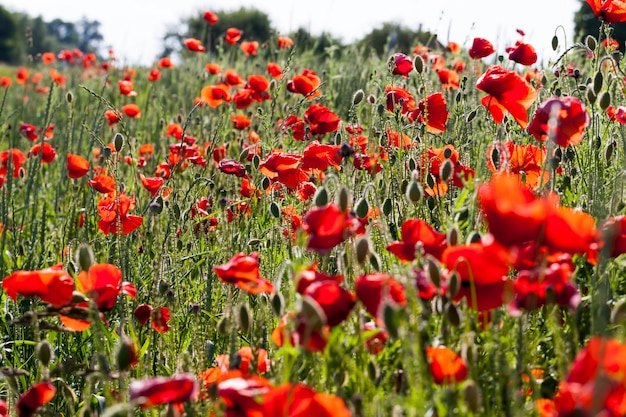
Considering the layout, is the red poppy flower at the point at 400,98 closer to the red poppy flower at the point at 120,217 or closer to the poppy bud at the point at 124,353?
the red poppy flower at the point at 120,217

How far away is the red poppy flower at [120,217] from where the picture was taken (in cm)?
224

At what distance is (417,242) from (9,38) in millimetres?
50709

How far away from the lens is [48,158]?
3.53 m

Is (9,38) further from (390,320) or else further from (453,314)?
(390,320)

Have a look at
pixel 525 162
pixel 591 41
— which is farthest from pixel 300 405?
pixel 591 41

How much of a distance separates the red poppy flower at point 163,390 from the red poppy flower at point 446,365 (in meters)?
0.37

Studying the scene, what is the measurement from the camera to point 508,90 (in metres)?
1.96

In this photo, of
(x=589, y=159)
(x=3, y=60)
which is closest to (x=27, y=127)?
(x=589, y=159)

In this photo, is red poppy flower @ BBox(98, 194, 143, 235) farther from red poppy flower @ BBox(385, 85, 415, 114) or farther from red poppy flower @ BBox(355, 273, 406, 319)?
red poppy flower @ BBox(355, 273, 406, 319)

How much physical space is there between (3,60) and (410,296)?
4858cm

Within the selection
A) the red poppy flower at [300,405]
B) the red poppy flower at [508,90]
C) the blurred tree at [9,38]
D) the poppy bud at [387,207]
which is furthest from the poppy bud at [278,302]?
the blurred tree at [9,38]

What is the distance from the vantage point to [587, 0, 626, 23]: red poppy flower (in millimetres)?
2340

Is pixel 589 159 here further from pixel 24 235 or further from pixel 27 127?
pixel 27 127

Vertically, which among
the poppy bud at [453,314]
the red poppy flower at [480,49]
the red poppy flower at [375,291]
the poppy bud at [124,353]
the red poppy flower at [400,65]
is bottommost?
the poppy bud at [124,353]
